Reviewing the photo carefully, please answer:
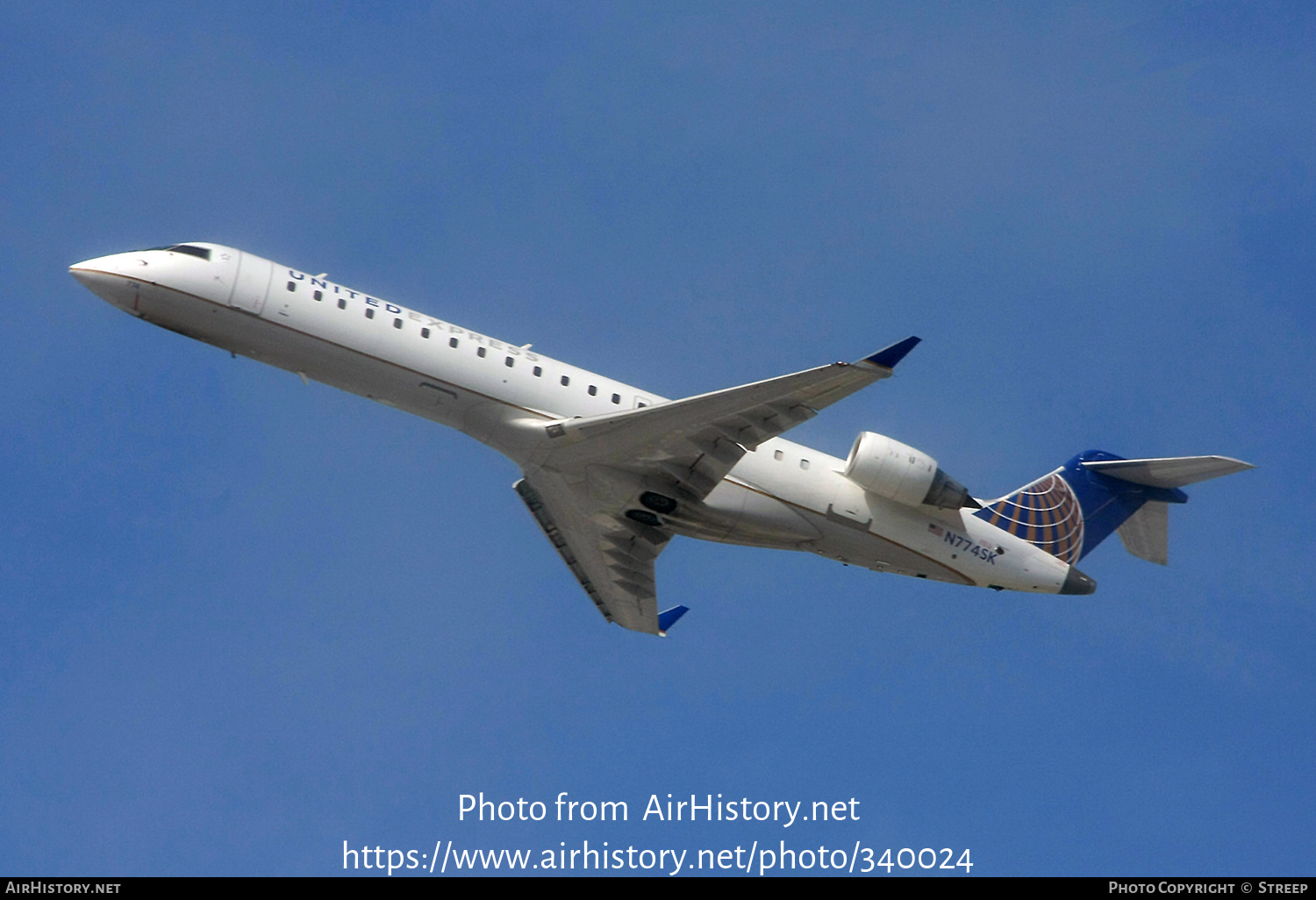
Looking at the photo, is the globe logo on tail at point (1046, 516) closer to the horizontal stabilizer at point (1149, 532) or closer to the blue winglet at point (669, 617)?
the horizontal stabilizer at point (1149, 532)

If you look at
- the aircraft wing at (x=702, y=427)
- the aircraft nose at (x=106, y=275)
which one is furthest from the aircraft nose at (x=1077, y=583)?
the aircraft nose at (x=106, y=275)

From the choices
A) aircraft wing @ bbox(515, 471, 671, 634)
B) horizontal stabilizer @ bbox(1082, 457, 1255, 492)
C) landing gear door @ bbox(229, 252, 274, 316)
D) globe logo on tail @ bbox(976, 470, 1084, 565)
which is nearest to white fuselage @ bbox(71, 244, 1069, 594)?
landing gear door @ bbox(229, 252, 274, 316)

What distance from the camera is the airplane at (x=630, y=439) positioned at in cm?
2261

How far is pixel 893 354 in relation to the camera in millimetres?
20031

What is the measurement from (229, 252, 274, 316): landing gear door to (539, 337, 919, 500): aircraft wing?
573 centimetres

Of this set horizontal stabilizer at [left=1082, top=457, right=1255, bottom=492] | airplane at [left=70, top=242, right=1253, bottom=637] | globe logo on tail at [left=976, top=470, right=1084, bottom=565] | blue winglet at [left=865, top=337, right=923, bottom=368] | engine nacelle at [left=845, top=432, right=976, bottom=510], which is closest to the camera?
blue winglet at [left=865, top=337, right=923, bottom=368]

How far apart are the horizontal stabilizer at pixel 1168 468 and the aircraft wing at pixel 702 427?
29.7ft

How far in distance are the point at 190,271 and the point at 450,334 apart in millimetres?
4805

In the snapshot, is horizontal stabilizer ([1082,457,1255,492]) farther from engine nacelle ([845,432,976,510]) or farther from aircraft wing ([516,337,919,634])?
aircraft wing ([516,337,919,634])

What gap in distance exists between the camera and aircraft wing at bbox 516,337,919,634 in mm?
21234

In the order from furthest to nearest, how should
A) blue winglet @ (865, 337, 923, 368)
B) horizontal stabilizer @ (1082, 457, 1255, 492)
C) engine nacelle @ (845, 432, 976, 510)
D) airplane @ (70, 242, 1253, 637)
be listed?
horizontal stabilizer @ (1082, 457, 1255, 492)
engine nacelle @ (845, 432, 976, 510)
airplane @ (70, 242, 1253, 637)
blue winglet @ (865, 337, 923, 368)

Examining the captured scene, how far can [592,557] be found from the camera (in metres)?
27.2

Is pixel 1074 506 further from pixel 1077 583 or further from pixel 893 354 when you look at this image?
pixel 893 354
